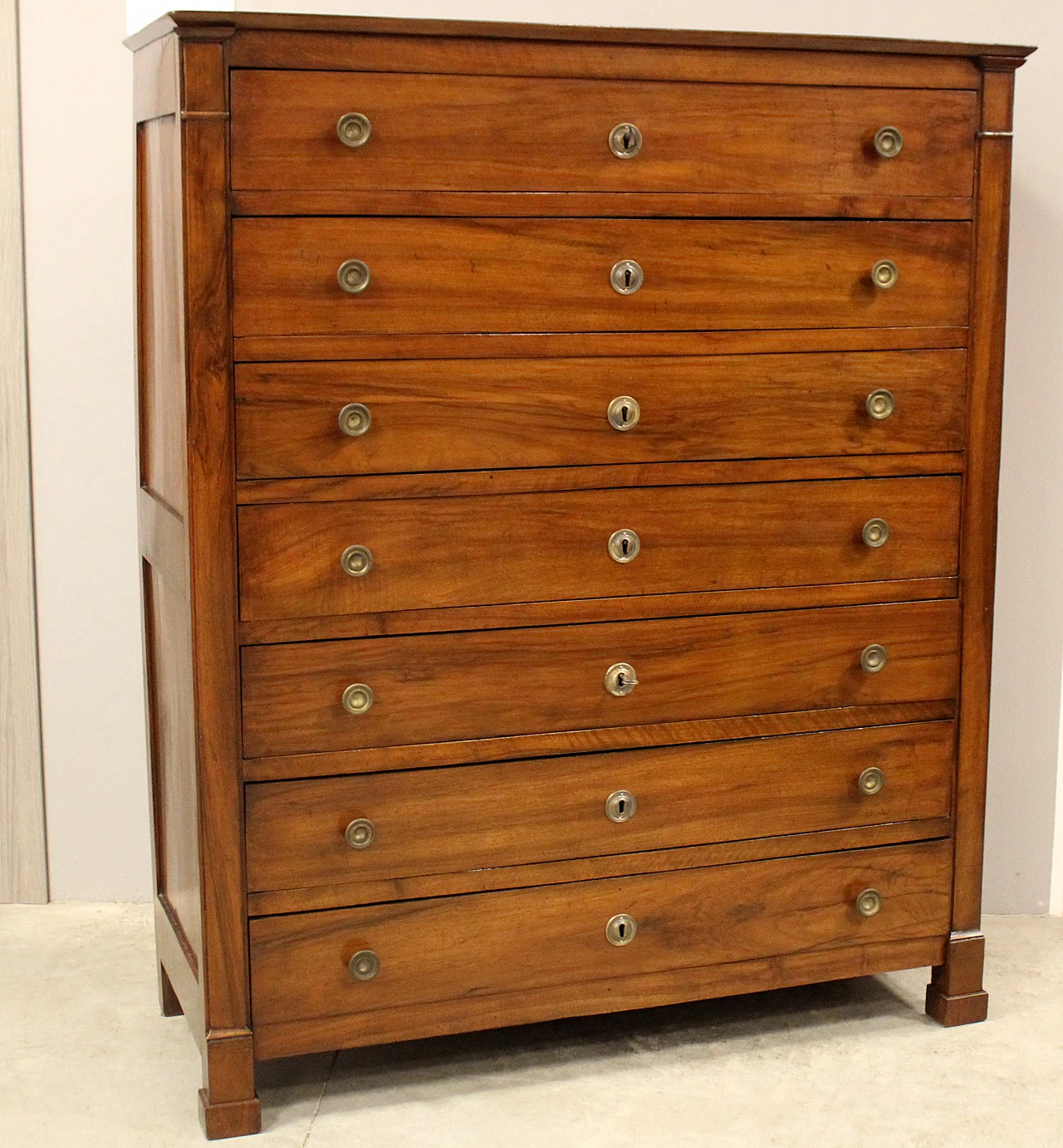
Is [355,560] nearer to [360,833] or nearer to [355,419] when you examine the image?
[355,419]

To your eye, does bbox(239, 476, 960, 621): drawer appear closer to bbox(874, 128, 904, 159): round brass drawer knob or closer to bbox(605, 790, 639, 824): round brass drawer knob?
bbox(605, 790, 639, 824): round brass drawer knob

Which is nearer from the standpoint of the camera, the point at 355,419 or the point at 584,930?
the point at 355,419

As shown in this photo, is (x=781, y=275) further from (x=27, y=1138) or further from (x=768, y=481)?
(x=27, y=1138)

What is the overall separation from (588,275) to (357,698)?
27.9 inches


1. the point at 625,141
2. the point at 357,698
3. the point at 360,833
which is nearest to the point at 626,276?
the point at 625,141

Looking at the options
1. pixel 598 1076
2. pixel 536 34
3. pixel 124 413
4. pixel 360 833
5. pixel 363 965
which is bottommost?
pixel 598 1076

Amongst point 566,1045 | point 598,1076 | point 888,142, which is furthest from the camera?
point 566,1045

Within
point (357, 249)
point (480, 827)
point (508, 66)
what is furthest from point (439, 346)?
point (480, 827)

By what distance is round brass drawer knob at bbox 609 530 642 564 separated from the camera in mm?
2311

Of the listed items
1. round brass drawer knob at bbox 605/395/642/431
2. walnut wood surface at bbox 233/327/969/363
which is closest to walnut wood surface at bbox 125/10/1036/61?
walnut wood surface at bbox 233/327/969/363

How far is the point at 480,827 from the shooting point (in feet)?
7.65

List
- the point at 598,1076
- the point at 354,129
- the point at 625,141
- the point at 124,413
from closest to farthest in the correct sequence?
the point at 354,129, the point at 625,141, the point at 598,1076, the point at 124,413

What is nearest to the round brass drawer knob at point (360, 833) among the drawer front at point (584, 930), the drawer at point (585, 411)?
the drawer front at point (584, 930)

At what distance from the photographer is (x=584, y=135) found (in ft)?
7.24
